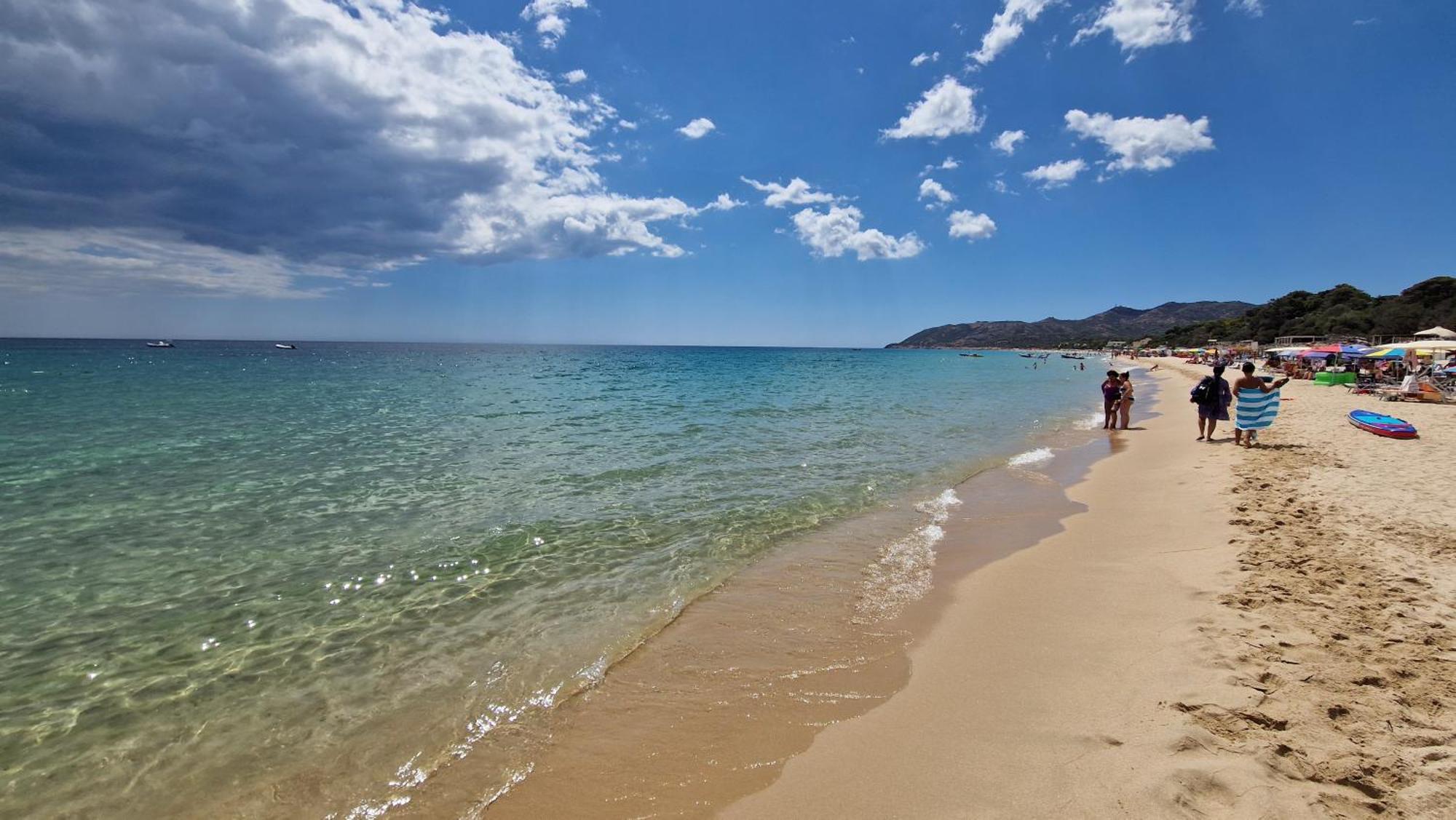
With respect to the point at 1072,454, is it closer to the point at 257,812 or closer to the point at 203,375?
the point at 257,812

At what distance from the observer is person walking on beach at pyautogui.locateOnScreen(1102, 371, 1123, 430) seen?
63.7ft

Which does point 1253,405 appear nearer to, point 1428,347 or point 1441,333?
point 1428,347

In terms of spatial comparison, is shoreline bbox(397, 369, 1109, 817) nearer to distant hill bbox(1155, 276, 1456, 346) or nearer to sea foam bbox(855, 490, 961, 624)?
sea foam bbox(855, 490, 961, 624)

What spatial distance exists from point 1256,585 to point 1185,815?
12.9ft

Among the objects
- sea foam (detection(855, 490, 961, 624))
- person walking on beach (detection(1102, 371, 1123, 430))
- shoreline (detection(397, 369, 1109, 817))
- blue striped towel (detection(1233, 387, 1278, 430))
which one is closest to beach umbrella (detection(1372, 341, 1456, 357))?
person walking on beach (detection(1102, 371, 1123, 430))

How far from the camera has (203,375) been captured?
43.5 m

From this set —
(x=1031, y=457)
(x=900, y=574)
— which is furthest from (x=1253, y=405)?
(x=900, y=574)

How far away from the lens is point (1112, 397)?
64.0 feet

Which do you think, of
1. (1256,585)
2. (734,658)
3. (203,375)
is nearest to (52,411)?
(203,375)

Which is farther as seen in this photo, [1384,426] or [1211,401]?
[1211,401]

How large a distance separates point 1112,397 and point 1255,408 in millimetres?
5920

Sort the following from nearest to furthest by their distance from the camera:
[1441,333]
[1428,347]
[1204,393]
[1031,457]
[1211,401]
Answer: [1031,457], [1211,401], [1204,393], [1428,347], [1441,333]

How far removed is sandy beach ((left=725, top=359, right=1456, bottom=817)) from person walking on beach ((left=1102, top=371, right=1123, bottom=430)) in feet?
39.4

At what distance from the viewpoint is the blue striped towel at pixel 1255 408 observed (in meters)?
13.6
